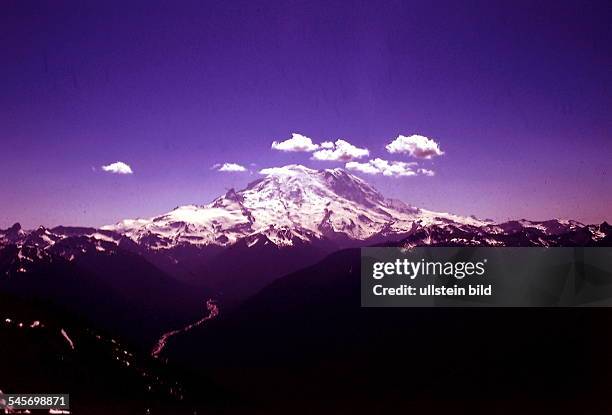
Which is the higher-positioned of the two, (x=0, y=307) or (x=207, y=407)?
(x=0, y=307)

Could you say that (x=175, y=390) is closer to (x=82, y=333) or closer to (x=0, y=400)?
(x=82, y=333)

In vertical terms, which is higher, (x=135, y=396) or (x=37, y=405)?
(x=37, y=405)

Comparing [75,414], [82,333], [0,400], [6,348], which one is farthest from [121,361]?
[0,400]

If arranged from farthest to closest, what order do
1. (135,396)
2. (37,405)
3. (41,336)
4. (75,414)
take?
(41,336), (135,396), (75,414), (37,405)

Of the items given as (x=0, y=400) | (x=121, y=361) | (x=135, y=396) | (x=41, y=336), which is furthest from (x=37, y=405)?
(x=121, y=361)

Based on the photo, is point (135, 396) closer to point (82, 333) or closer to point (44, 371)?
point (44, 371)

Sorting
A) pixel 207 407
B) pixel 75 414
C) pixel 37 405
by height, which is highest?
pixel 37 405

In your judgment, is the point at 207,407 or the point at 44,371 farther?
the point at 207,407

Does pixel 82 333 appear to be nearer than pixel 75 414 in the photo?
No

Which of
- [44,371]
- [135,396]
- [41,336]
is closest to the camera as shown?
[44,371]
